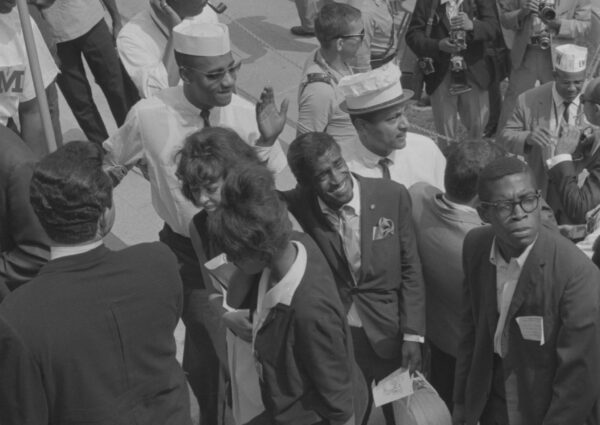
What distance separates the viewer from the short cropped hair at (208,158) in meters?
3.92

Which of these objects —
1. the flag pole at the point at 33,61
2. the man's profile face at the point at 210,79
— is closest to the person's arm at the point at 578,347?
the man's profile face at the point at 210,79

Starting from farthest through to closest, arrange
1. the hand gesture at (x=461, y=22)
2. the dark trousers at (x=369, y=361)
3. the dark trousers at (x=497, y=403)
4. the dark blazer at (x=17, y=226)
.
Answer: the hand gesture at (x=461, y=22) → the dark trousers at (x=369, y=361) → the dark blazer at (x=17, y=226) → the dark trousers at (x=497, y=403)

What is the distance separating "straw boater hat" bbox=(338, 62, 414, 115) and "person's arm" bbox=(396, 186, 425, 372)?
0.60 metres

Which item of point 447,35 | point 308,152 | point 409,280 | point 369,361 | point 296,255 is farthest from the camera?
point 447,35

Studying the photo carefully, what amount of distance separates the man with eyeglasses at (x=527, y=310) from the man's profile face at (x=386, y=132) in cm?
95

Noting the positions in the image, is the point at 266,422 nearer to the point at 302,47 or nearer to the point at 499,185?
the point at 499,185

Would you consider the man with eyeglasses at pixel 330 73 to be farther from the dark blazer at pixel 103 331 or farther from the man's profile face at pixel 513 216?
the dark blazer at pixel 103 331

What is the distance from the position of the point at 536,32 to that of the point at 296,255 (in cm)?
385

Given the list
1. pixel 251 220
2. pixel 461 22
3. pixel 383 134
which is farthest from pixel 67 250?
pixel 461 22

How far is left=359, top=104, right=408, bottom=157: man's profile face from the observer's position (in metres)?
4.49

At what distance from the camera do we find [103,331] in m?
2.94

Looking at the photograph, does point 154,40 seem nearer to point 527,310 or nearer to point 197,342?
point 197,342

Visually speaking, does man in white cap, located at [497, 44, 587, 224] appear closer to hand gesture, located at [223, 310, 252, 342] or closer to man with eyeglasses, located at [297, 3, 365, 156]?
man with eyeglasses, located at [297, 3, 365, 156]

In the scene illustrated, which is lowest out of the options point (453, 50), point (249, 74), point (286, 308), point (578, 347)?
point (249, 74)
